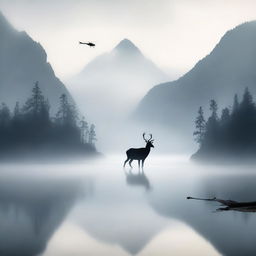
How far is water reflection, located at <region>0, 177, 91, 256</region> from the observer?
873cm

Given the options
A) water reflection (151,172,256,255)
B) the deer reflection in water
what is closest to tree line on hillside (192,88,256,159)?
the deer reflection in water

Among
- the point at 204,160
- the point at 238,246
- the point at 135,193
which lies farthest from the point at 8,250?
the point at 204,160

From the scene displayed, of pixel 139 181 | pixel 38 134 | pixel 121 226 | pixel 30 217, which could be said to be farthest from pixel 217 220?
pixel 38 134

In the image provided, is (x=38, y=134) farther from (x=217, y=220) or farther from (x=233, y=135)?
(x=217, y=220)

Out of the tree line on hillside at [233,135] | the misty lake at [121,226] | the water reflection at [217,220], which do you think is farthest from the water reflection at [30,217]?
the tree line on hillside at [233,135]

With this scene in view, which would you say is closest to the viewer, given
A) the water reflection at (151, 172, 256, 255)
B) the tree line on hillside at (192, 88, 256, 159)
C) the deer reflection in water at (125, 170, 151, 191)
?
the water reflection at (151, 172, 256, 255)

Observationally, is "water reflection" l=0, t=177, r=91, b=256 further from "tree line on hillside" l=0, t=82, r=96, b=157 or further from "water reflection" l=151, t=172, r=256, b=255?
"tree line on hillside" l=0, t=82, r=96, b=157

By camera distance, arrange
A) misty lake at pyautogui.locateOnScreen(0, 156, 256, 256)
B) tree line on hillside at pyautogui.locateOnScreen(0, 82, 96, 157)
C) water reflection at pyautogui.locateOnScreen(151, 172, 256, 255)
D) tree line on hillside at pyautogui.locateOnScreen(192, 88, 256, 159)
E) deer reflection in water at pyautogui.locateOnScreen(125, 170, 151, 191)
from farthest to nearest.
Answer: tree line on hillside at pyautogui.locateOnScreen(0, 82, 96, 157)
tree line on hillside at pyautogui.locateOnScreen(192, 88, 256, 159)
deer reflection in water at pyautogui.locateOnScreen(125, 170, 151, 191)
water reflection at pyautogui.locateOnScreen(151, 172, 256, 255)
misty lake at pyautogui.locateOnScreen(0, 156, 256, 256)

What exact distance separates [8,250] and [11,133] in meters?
74.5

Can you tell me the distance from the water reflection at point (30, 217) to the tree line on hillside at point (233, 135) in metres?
58.0

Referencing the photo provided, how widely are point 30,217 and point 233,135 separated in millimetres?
69223

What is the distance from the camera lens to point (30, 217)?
40.4 feet

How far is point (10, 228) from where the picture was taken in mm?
10555

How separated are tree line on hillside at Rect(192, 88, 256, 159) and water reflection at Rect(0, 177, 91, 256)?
2285 inches
